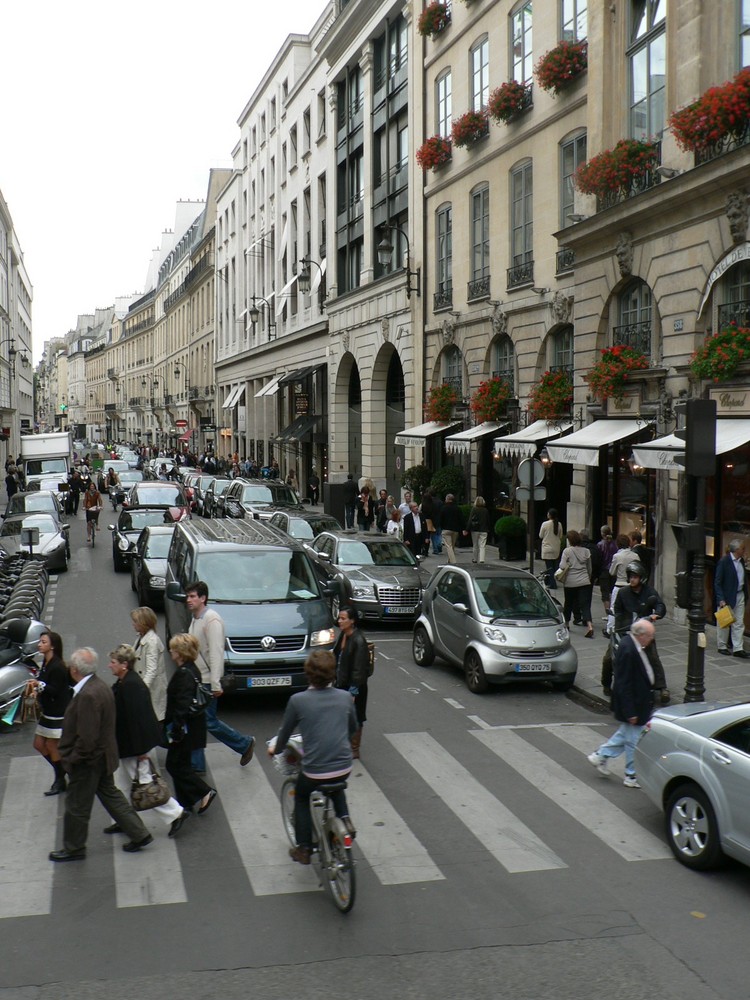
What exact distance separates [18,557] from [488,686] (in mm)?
10715

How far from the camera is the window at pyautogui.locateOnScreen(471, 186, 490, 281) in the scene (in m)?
27.1

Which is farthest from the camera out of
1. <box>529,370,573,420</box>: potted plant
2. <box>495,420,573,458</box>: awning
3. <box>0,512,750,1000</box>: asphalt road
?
<box>529,370,573,420</box>: potted plant

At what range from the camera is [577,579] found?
16.4 meters

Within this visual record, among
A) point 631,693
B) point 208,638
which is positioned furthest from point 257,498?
point 631,693

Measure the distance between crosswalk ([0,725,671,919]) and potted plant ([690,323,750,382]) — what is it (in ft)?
24.2

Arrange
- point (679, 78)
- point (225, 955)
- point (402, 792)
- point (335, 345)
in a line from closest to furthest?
1. point (225, 955)
2. point (402, 792)
3. point (679, 78)
4. point (335, 345)

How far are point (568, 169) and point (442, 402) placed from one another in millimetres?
7901

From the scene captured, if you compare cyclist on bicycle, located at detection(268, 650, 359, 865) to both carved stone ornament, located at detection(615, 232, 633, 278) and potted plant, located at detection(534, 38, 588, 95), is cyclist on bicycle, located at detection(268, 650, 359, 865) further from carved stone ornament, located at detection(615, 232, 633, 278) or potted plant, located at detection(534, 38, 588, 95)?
potted plant, located at detection(534, 38, 588, 95)

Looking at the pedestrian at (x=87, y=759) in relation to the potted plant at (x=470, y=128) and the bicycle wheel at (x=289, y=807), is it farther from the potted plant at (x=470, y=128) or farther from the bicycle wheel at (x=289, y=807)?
the potted plant at (x=470, y=128)

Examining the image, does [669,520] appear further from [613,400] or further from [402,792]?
[402,792]

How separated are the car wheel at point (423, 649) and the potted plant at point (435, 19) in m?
21.1

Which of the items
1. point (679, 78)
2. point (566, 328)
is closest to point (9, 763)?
point (679, 78)

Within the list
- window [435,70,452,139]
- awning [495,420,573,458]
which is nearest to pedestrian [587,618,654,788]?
awning [495,420,573,458]

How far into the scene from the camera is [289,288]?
4850 centimetres
